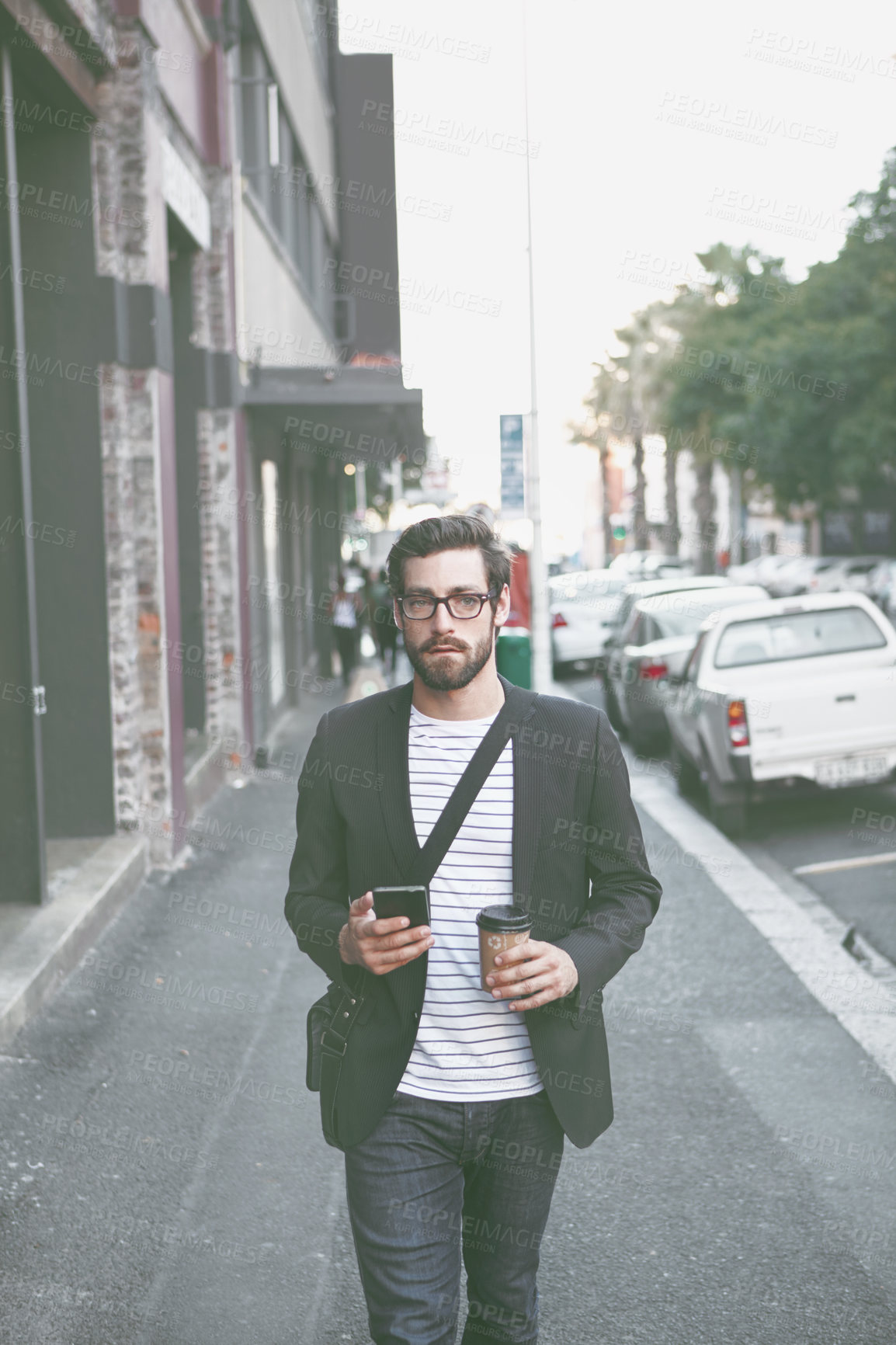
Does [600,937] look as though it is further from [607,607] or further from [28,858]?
[607,607]

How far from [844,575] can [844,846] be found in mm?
37833

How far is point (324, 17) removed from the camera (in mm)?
27406

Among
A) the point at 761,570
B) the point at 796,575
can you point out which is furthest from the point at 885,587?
the point at 761,570

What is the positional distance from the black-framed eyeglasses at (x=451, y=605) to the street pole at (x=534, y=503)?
18.4m

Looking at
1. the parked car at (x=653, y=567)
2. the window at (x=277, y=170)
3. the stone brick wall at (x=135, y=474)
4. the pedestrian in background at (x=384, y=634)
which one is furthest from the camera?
the parked car at (x=653, y=567)

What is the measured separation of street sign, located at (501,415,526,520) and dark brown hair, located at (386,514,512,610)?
68.6ft

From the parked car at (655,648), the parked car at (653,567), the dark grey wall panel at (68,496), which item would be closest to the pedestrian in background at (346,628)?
the parked car at (655,648)

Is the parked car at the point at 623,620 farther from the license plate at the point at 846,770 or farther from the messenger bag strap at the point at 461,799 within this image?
the messenger bag strap at the point at 461,799

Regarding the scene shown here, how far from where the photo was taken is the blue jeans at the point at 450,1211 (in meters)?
2.70

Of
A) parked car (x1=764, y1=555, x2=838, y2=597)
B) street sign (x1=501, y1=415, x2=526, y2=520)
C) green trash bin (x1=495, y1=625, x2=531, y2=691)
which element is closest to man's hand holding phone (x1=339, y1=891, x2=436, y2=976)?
green trash bin (x1=495, y1=625, x2=531, y2=691)

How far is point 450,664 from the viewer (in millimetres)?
2779

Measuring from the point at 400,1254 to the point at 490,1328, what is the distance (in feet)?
1.04

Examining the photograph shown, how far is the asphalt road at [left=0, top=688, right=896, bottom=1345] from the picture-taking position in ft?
12.6

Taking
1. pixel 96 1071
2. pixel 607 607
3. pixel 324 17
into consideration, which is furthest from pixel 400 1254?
pixel 324 17
